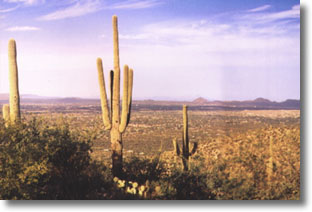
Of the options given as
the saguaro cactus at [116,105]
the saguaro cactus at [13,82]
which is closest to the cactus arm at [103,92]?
the saguaro cactus at [116,105]

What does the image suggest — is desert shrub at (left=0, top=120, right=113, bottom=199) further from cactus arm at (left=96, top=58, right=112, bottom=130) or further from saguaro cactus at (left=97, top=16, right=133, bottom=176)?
cactus arm at (left=96, top=58, right=112, bottom=130)

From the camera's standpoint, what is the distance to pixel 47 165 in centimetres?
802

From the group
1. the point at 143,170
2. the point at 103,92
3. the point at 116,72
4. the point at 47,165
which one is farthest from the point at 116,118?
the point at 47,165

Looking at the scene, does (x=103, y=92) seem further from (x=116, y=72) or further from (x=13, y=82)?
(x=13, y=82)

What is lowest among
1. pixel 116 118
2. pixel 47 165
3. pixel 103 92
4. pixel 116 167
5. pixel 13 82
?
pixel 116 167

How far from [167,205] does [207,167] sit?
1.85 m

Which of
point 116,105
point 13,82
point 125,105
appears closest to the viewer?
point 13,82

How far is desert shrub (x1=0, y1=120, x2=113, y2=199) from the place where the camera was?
7785mm

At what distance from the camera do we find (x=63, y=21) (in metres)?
10.1

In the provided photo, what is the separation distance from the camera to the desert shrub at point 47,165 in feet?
25.5

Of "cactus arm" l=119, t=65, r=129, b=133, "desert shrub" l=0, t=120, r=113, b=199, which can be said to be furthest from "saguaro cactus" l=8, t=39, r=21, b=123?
"cactus arm" l=119, t=65, r=129, b=133

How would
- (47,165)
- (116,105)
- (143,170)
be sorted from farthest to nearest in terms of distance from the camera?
(143,170)
(116,105)
(47,165)

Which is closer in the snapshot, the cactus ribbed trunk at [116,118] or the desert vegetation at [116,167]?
the desert vegetation at [116,167]

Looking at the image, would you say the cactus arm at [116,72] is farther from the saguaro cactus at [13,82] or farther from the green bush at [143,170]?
the saguaro cactus at [13,82]
